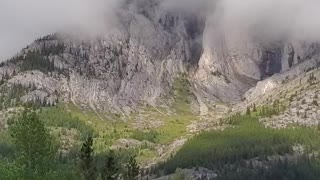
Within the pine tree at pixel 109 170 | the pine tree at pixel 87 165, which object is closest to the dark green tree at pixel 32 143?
the pine tree at pixel 87 165

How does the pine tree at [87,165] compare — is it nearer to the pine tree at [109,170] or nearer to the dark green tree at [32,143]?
the pine tree at [109,170]

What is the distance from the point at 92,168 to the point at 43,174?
5648mm

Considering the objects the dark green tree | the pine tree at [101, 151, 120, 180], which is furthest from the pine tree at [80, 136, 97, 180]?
the dark green tree

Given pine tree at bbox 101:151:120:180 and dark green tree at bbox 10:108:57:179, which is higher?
dark green tree at bbox 10:108:57:179

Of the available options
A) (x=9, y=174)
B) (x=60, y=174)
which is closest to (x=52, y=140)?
(x=60, y=174)

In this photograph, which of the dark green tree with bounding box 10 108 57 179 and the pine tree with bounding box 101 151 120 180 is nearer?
the pine tree with bounding box 101 151 120 180

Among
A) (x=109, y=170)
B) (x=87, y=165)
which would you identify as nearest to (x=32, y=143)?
(x=87, y=165)

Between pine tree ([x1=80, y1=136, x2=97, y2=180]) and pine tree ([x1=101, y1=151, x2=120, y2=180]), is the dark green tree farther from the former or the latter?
pine tree ([x1=101, y1=151, x2=120, y2=180])

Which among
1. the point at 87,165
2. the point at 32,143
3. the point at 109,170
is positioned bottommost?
the point at 109,170

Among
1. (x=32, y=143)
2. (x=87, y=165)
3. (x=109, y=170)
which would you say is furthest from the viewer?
(x=32, y=143)

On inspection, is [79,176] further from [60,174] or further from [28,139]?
[28,139]

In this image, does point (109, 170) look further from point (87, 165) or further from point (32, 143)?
point (32, 143)

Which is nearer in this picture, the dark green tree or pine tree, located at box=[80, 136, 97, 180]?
pine tree, located at box=[80, 136, 97, 180]

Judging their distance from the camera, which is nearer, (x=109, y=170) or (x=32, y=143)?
(x=109, y=170)
